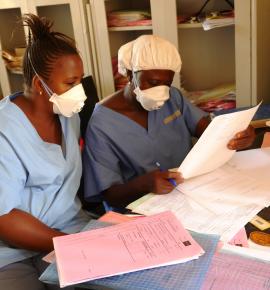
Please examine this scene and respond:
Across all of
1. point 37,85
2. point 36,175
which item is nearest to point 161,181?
Result: point 36,175

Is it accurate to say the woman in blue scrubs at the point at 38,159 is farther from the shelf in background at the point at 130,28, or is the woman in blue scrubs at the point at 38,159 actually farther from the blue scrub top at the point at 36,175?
the shelf in background at the point at 130,28

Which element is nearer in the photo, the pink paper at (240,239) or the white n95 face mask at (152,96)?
the pink paper at (240,239)

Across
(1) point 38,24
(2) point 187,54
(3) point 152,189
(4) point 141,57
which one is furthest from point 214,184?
(2) point 187,54

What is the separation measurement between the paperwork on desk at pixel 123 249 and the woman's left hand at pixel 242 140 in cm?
41

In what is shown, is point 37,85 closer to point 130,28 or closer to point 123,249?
point 123,249

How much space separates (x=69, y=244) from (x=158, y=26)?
4.27ft

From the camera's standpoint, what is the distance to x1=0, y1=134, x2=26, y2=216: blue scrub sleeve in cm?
106

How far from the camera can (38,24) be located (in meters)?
1.18

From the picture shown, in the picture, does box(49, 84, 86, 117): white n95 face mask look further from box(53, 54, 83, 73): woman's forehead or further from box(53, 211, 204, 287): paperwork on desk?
box(53, 211, 204, 287): paperwork on desk

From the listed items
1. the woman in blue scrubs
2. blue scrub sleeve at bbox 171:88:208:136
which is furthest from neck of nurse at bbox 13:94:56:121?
blue scrub sleeve at bbox 171:88:208:136

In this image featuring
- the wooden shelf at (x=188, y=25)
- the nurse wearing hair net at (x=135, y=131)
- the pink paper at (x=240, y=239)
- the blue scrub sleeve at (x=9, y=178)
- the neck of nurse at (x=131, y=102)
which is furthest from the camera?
the wooden shelf at (x=188, y=25)

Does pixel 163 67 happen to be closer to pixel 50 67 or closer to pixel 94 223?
pixel 50 67

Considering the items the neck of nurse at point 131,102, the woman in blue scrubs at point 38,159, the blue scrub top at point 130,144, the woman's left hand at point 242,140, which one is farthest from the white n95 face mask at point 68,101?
the woman's left hand at point 242,140

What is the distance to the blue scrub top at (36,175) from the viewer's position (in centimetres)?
108
